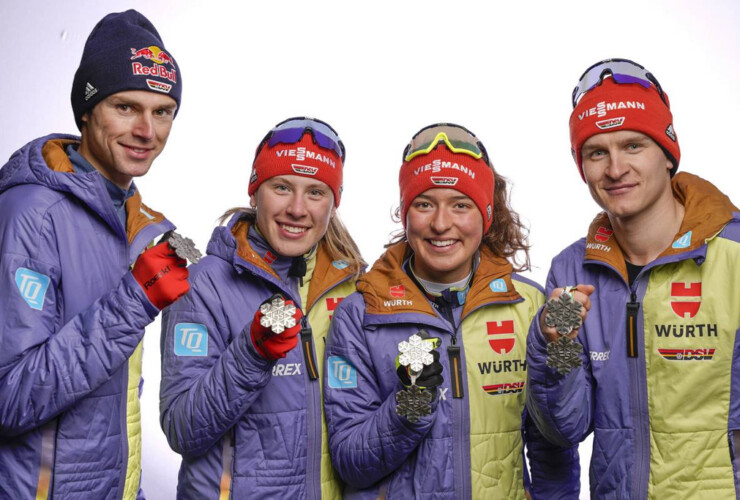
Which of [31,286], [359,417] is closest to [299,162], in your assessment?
[359,417]

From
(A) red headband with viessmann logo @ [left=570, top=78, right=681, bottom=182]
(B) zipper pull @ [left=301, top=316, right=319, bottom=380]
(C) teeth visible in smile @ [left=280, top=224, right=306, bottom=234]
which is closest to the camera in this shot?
(A) red headband with viessmann logo @ [left=570, top=78, right=681, bottom=182]

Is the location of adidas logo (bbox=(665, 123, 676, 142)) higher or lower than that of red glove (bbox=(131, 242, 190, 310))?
higher

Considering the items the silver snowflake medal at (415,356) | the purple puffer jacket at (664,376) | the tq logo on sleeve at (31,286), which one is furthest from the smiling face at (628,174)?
the tq logo on sleeve at (31,286)

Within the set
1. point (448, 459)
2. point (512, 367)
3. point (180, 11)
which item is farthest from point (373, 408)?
point (180, 11)

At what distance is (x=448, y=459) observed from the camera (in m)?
3.00

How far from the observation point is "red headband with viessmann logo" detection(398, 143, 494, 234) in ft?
10.6

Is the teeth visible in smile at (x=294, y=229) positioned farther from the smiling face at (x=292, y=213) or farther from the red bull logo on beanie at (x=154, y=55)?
the red bull logo on beanie at (x=154, y=55)

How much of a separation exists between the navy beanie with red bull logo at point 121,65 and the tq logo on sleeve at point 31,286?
75cm

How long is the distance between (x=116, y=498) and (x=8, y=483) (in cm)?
37

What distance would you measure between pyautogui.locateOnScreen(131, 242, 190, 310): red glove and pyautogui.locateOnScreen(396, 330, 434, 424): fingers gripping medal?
2.60 feet

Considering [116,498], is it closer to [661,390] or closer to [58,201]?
[58,201]

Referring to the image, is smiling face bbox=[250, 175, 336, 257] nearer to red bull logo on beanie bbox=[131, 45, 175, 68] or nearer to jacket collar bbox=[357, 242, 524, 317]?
jacket collar bbox=[357, 242, 524, 317]

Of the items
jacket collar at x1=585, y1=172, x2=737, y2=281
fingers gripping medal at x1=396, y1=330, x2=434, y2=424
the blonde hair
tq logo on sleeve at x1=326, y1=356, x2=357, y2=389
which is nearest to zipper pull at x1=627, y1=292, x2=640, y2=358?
jacket collar at x1=585, y1=172, x2=737, y2=281

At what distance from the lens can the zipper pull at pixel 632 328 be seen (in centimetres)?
299
